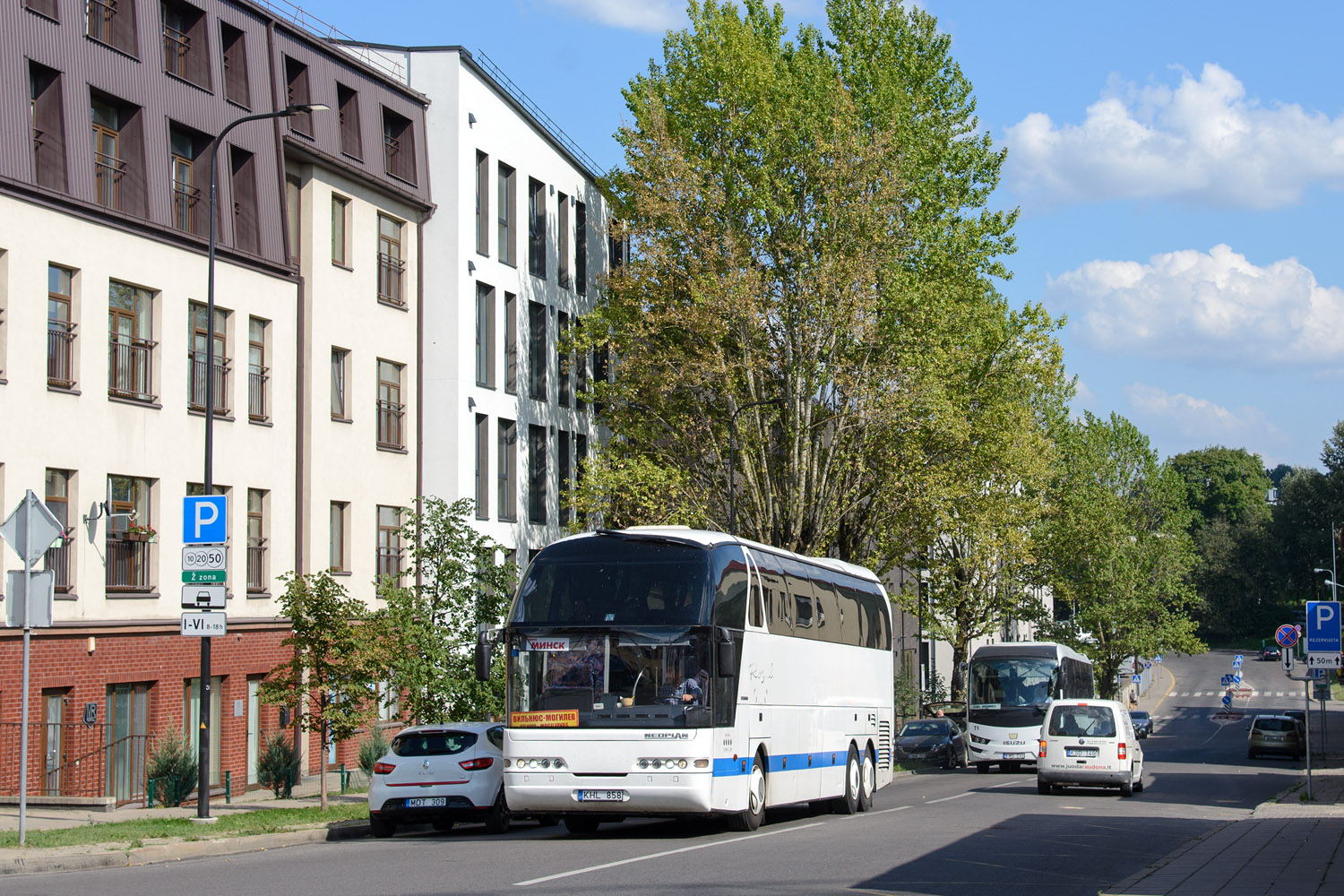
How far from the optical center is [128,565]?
2884cm

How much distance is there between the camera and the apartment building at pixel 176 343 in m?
26.5

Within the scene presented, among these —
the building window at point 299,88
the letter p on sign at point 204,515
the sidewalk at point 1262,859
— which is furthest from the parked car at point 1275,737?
the letter p on sign at point 204,515

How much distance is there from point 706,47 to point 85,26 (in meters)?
Answer: 17.1

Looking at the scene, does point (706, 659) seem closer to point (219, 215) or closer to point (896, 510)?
point (219, 215)

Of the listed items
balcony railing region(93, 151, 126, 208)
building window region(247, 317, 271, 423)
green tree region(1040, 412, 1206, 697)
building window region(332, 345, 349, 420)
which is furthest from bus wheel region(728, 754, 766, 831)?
green tree region(1040, 412, 1206, 697)

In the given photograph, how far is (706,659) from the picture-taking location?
18.1 metres

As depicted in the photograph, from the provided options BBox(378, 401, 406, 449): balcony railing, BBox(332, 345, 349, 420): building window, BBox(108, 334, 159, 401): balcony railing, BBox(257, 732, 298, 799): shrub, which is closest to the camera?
BBox(108, 334, 159, 401): balcony railing

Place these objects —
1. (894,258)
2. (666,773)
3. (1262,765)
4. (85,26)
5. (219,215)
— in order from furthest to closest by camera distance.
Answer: (1262,765)
(894,258)
(219,215)
(85,26)
(666,773)

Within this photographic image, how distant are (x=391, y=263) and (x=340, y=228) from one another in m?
2.43

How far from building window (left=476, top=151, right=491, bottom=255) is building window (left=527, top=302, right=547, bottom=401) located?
139 inches

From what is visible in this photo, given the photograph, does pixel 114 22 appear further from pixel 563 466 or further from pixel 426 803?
pixel 563 466

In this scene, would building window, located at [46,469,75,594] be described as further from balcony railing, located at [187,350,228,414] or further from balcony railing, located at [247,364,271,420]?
balcony railing, located at [247,364,271,420]

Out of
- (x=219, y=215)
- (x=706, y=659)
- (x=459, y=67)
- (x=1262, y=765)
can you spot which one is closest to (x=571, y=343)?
(x=459, y=67)

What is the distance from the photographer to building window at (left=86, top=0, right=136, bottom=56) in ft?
93.4
